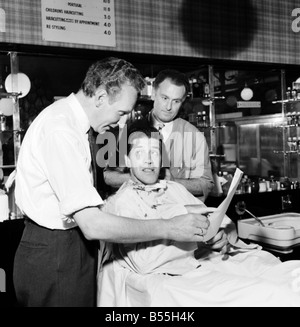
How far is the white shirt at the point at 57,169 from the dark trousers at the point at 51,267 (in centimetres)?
6

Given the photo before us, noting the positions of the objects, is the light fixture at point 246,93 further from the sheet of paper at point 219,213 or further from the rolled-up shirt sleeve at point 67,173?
the rolled-up shirt sleeve at point 67,173

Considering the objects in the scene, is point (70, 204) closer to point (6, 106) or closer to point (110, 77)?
point (110, 77)

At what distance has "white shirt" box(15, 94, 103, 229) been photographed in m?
1.45

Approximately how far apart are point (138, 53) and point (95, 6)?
0.52m

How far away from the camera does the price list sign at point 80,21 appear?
10.5 ft

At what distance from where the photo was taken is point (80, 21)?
3324mm

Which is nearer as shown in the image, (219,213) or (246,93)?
(219,213)

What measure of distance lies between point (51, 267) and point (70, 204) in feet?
1.13
